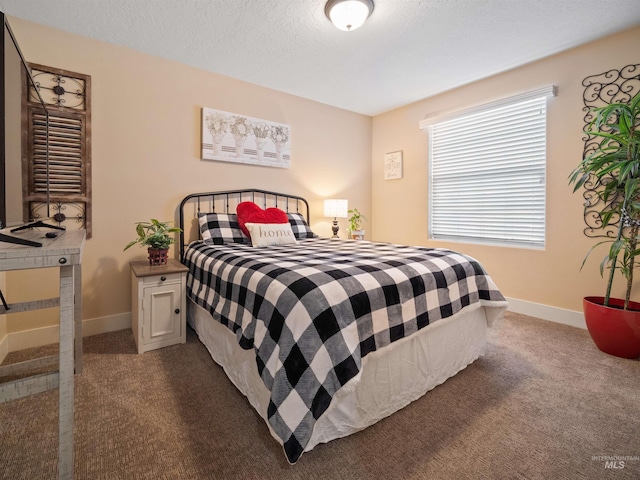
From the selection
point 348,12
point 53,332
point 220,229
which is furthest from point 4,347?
point 348,12

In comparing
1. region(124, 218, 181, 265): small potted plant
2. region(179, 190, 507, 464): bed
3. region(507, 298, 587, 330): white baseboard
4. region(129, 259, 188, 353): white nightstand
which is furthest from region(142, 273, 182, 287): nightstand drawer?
region(507, 298, 587, 330): white baseboard

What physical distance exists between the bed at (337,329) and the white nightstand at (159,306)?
133mm

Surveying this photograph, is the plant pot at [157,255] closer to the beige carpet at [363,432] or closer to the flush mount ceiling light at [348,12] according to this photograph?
the beige carpet at [363,432]

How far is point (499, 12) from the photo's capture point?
220 centimetres

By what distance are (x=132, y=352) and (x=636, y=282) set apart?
3907 millimetres

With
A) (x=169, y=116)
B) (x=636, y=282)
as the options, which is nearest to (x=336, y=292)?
(x=169, y=116)

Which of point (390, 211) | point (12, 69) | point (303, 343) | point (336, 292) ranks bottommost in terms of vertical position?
point (303, 343)

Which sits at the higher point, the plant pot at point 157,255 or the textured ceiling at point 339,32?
the textured ceiling at point 339,32

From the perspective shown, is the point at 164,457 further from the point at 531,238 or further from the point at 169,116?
the point at 531,238

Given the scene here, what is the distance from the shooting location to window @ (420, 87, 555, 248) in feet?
9.75

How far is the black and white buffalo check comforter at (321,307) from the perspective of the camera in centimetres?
116

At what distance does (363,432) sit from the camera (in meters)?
1.40

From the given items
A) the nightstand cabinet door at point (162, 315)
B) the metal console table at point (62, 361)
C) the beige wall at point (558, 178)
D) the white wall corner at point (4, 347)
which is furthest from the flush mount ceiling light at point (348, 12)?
the white wall corner at point (4, 347)

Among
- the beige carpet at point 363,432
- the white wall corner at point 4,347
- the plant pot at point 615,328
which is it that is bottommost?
the beige carpet at point 363,432
